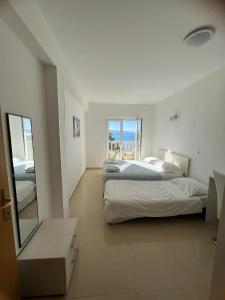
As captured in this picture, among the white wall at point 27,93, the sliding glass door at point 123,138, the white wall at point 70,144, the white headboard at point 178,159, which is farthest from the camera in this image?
the sliding glass door at point 123,138

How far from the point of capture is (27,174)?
1439 millimetres

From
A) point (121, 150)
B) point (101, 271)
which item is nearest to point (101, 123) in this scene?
point (121, 150)

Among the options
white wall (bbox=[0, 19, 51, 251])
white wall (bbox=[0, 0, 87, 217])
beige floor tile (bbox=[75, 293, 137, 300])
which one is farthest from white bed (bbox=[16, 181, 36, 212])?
beige floor tile (bbox=[75, 293, 137, 300])

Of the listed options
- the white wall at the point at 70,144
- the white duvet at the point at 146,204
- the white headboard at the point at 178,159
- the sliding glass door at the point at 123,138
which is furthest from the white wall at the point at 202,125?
the white wall at the point at 70,144

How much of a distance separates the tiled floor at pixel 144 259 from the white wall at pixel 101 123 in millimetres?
3241

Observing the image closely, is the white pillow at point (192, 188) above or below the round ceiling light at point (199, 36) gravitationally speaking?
below

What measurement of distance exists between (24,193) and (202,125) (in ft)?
10.2

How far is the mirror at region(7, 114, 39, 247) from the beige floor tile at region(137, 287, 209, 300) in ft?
4.11

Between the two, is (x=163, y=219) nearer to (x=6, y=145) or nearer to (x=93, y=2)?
(x=6, y=145)

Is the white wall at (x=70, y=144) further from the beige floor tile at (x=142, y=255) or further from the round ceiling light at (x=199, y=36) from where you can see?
the round ceiling light at (x=199, y=36)

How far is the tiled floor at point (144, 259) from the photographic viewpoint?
53.9 inches

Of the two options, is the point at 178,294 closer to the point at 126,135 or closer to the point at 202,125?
the point at 202,125

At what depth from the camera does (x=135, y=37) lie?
65.1 inches

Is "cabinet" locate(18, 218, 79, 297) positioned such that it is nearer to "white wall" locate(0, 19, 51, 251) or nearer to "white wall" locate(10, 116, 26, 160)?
"white wall" locate(0, 19, 51, 251)
